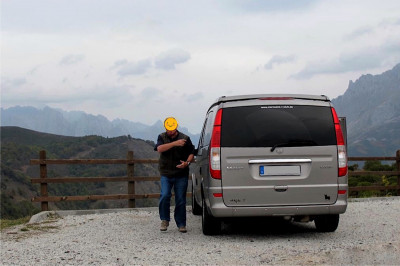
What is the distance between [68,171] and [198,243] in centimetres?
14360

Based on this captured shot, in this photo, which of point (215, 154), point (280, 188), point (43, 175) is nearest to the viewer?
point (280, 188)

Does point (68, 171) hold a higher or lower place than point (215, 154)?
lower

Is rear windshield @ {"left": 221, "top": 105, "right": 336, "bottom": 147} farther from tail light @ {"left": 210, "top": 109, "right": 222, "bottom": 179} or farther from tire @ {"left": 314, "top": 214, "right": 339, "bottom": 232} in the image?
tire @ {"left": 314, "top": 214, "right": 339, "bottom": 232}

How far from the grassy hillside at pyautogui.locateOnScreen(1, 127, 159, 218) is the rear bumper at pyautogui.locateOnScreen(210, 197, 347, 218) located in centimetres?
5933

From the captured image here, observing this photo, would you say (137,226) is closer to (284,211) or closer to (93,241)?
(93,241)

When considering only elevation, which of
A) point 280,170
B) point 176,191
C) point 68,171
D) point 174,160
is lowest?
point 68,171

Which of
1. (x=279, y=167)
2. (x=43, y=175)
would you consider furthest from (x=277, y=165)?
(x=43, y=175)

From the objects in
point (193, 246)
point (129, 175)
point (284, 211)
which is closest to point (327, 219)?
point (284, 211)

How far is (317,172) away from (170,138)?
2533mm

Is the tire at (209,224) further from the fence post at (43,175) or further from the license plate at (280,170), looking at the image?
the fence post at (43,175)

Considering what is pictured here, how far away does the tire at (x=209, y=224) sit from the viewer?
8.18 meters

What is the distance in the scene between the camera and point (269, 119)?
25.0 feet

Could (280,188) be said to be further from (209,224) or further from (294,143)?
(209,224)

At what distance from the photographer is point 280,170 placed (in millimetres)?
7406
